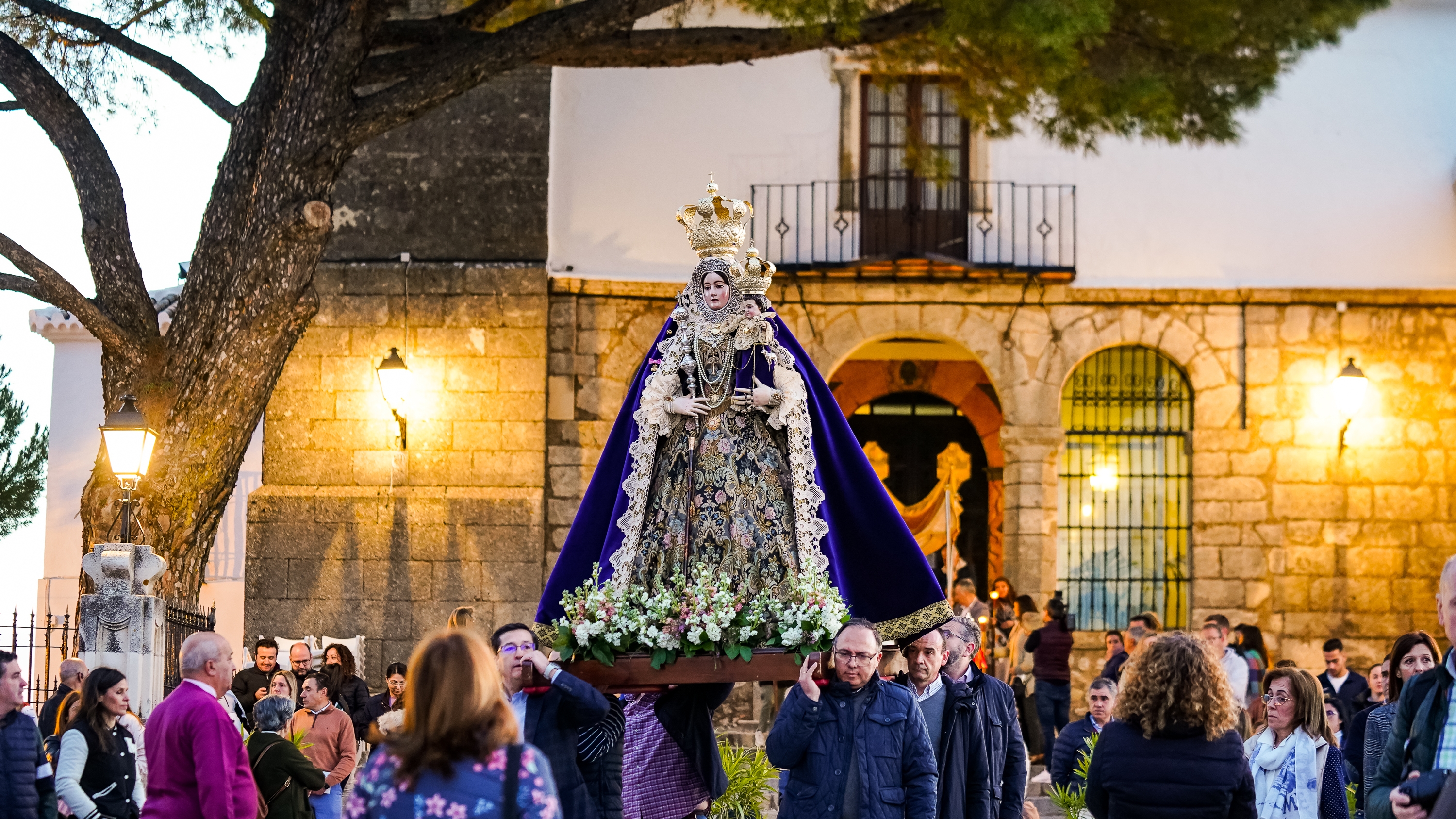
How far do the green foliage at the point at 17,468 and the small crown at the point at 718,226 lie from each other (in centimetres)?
1511

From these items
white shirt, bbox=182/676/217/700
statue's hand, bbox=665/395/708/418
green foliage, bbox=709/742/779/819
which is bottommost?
green foliage, bbox=709/742/779/819

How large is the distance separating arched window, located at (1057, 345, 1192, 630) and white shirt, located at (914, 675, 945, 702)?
8.05 meters

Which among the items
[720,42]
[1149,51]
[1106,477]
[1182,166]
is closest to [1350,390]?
[1106,477]

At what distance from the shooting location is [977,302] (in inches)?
552

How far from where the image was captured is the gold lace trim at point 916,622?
6.59m

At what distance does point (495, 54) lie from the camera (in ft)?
32.7

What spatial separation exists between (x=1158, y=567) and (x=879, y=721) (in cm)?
936

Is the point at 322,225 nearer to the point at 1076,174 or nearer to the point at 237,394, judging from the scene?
the point at 237,394

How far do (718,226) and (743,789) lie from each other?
3.23 m

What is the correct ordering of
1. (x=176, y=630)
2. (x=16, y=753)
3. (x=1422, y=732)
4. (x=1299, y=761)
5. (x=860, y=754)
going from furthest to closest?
(x=176, y=630) < (x=1299, y=761) < (x=16, y=753) < (x=860, y=754) < (x=1422, y=732)

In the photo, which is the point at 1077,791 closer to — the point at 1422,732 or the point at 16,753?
the point at 1422,732

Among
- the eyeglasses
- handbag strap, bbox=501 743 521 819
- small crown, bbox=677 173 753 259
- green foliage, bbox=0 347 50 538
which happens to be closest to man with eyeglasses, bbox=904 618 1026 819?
the eyeglasses

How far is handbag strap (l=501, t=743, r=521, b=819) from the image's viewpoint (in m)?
3.38

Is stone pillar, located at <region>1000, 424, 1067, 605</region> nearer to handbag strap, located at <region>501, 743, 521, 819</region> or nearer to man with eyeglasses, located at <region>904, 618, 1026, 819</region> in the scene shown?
man with eyeglasses, located at <region>904, 618, 1026, 819</region>
